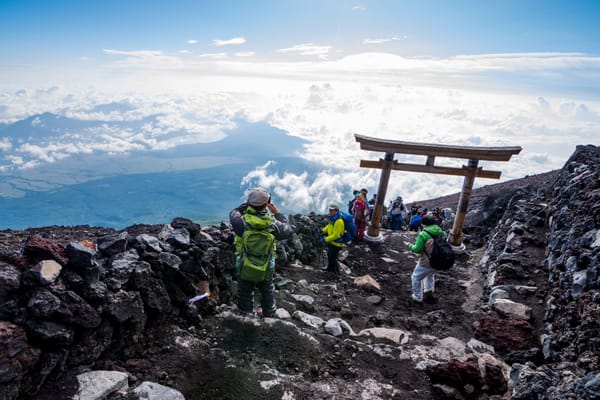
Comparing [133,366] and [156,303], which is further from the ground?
[156,303]

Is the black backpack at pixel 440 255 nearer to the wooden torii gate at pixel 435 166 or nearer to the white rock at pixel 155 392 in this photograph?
the wooden torii gate at pixel 435 166

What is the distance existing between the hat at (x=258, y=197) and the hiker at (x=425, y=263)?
14.8 ft

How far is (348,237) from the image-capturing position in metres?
9.57

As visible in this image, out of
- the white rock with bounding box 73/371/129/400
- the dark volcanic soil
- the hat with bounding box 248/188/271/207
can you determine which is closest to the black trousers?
the dark volcanic soil

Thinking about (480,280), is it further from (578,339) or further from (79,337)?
(79,337)

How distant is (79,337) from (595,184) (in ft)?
38.5

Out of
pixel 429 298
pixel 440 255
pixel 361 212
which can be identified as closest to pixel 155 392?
pixel 440 255

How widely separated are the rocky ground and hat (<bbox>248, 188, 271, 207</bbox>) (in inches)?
56.5

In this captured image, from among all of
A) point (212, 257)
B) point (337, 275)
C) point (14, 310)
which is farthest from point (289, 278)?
point (14, 310)

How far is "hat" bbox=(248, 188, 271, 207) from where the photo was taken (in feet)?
17.9

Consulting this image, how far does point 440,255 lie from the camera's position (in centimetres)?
792

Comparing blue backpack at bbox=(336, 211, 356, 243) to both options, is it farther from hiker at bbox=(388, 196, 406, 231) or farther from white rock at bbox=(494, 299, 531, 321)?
hiker at bbox=(388, 196, 406, 231)

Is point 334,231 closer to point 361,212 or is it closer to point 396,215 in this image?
point 361,212

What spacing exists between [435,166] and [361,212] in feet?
12.5
